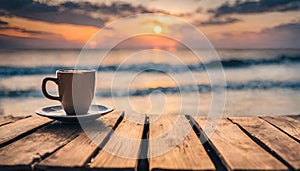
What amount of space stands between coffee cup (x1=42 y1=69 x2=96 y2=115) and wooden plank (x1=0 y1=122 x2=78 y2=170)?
81mm

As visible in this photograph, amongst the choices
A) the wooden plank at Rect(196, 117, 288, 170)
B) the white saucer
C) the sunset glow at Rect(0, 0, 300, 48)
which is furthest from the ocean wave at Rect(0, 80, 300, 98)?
the wooden plank at Rect(196, 117, 288, 170)

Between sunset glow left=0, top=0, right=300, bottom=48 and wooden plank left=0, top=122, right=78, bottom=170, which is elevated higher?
sunset glow left=0, top=0, right=300, bottom=48

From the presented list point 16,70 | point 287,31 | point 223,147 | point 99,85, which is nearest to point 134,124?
point 223,147

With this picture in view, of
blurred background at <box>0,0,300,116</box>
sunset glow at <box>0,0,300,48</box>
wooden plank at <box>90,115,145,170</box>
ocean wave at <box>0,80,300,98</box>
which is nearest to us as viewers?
wooden plank at <box>90,115,145,170</box>

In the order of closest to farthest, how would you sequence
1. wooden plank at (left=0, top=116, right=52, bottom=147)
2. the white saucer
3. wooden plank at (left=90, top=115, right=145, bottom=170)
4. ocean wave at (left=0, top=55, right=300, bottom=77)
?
wooden plank at (left=90, top=115, right=145, bottom=170)
wooden plank at (left=0, top=116, right=52, bottom=147)
the white saucer
ocean wave at (left=0, top=55, right=300, bottom=77)

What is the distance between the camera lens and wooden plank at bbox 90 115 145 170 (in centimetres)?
75

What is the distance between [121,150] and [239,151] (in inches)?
13.0

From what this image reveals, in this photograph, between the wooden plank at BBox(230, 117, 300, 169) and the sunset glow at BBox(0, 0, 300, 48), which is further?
the sunset glow at BBox(0, 0, 300, 48)

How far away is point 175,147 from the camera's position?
902mm

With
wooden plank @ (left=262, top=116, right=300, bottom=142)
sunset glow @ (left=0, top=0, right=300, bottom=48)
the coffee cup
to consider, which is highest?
sunset glow @ (left=0, top=0, right=300, bottom=48)

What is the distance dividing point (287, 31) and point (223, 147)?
10831 millimetres

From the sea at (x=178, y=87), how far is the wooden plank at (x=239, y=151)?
58.2 inches

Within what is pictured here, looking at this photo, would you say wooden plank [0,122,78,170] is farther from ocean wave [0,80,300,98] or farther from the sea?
ocean wave [0,80,300,98]

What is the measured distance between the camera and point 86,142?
37.2 inches
